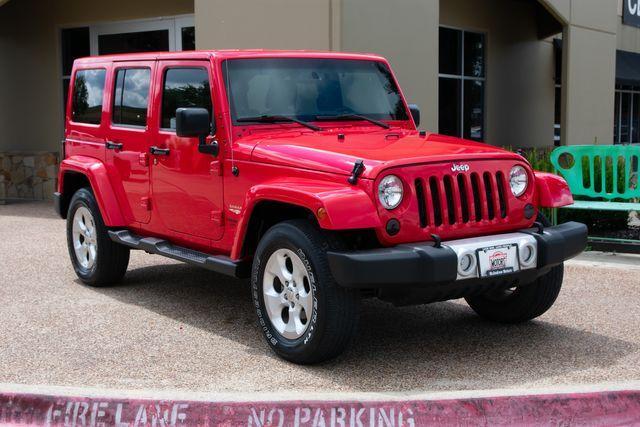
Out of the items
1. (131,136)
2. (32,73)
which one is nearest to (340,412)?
(131,136)

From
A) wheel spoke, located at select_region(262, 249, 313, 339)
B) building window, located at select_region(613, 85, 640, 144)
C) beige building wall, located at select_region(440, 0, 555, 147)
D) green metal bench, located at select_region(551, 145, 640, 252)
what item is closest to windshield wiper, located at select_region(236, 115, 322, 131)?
wheel spoke, located at select_region(262, 249, 313, 339)

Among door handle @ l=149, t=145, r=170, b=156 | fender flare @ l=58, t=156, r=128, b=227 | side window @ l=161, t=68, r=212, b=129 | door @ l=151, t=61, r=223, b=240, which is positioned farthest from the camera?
fender flare @ l=58, t=156, r=128, b=227

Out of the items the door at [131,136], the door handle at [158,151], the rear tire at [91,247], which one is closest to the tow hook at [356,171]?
the door handle at [158,151]

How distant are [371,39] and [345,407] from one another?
313 inches

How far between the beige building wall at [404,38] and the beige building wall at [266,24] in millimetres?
297

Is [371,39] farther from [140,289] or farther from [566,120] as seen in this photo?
[566,120]

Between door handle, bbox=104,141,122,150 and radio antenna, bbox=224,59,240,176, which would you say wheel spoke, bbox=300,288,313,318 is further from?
door handle, bbox=104,141,122,150

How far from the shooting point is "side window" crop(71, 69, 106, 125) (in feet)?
25.7

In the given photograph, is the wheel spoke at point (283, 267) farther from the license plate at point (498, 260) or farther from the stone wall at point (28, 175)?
the stone wall at point (28, 175)

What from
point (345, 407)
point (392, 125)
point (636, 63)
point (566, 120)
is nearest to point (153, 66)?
point (392, 125)

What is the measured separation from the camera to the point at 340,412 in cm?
432

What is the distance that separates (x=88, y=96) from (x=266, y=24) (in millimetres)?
4080

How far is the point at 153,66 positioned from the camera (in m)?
7.04

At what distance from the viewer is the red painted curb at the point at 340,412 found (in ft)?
14.2
